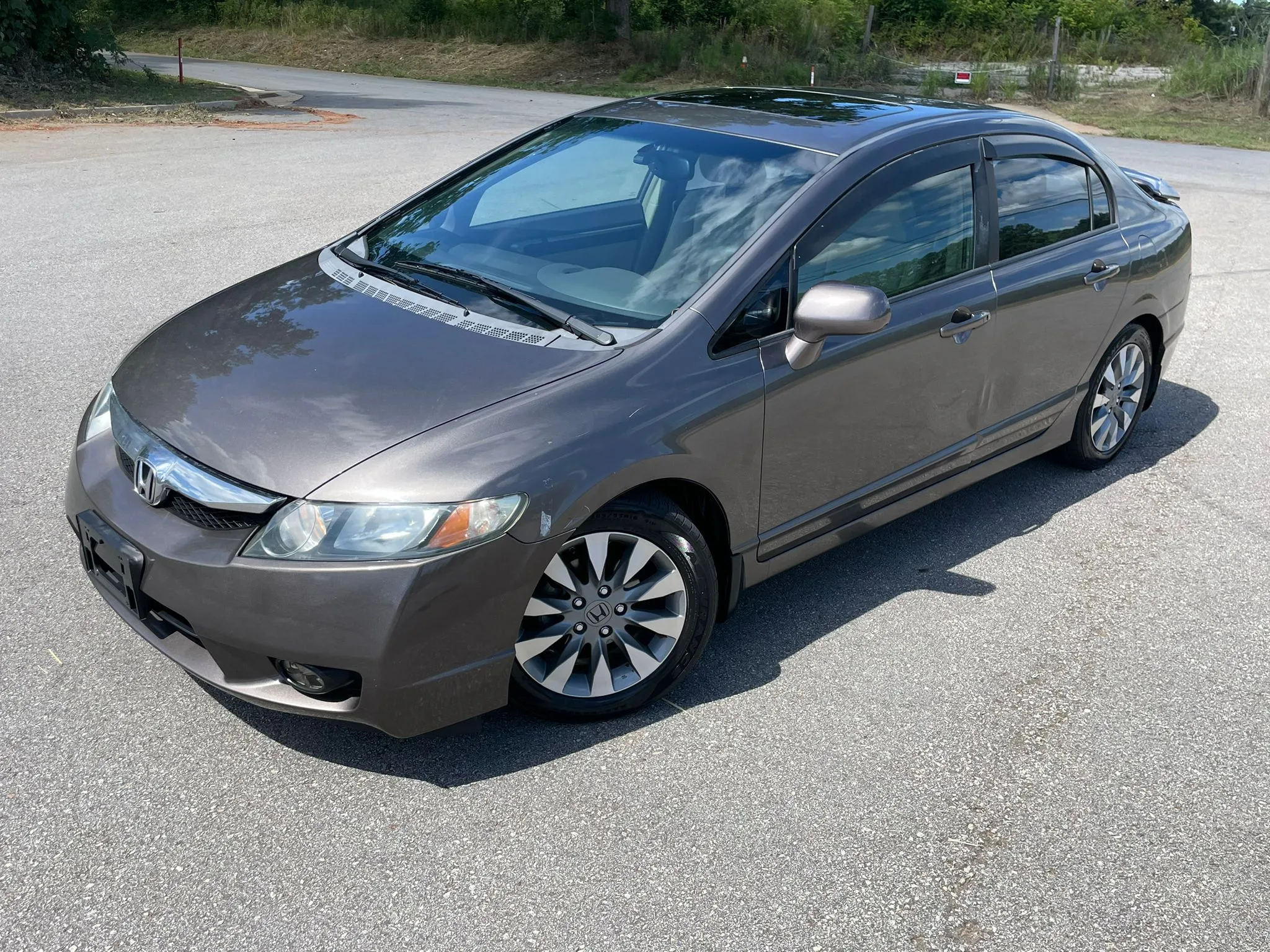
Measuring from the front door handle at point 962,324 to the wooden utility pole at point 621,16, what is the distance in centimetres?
3190

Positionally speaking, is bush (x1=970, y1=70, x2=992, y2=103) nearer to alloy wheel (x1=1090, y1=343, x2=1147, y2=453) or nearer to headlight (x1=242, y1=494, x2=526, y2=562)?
alloy wheel (x1=1090, y1=343, x2=1147, y2=453)

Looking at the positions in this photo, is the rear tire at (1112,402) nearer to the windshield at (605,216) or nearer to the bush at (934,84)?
the windshield at (605,216)

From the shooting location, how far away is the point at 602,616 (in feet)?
11.1

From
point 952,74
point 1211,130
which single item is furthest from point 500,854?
point 952,74

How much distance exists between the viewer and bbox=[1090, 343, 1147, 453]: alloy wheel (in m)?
5.32

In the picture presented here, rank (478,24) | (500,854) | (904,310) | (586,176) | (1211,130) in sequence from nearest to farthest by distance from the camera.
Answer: (500,854), (904,310), (586,176), (1211,130), (478,24)

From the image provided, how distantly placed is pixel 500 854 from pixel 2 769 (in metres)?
1.38

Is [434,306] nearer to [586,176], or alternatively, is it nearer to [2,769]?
[586,176]

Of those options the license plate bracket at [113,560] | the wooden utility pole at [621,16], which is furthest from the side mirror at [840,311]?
the wooden utility pole at [621,16]

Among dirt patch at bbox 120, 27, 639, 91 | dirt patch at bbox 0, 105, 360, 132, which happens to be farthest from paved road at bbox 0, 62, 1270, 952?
dirt patch at bbox 120, 27, 639, 91

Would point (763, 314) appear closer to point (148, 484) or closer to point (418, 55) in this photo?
point (148, 484)

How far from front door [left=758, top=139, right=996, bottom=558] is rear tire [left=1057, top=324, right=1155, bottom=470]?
1.06 meters

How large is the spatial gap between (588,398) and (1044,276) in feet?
7.54

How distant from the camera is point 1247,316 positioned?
8.22 metres
